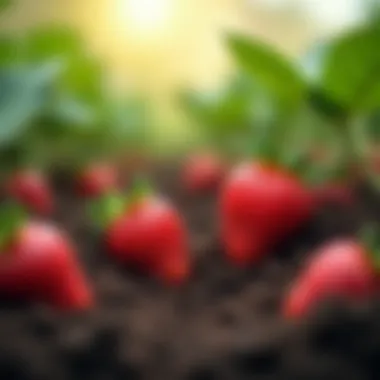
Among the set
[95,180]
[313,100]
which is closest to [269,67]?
[313,100]

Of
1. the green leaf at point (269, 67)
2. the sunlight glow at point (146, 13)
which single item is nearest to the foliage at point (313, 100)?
the green leaf at point (269, 67)

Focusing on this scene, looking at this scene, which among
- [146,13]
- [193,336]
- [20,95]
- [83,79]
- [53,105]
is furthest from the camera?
[146,13]

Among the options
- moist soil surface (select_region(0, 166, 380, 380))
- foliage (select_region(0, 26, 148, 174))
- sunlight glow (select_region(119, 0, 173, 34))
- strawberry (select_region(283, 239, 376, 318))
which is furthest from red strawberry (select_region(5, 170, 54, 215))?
sunlight glow (select_region(119, 0, 173, 34))

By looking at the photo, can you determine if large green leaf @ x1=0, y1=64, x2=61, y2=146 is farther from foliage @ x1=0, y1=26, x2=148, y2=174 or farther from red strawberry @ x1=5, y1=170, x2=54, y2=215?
red strawberry @ x1=5, y1=170, x2=54, y2=215

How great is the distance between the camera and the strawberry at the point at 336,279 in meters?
0.49

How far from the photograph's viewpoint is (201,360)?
0.44 m

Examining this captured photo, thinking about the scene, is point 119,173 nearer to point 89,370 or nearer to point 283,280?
point 283,280

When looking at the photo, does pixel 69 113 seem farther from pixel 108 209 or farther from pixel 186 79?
pixel 186 79

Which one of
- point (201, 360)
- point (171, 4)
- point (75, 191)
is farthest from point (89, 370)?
point (171, 4)

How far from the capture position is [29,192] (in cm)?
75

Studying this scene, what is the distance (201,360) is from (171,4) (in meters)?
0.86

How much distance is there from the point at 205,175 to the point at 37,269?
0.41m

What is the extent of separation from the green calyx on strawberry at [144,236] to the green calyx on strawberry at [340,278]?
0.11 meters

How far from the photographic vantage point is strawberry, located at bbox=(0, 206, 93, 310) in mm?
521
